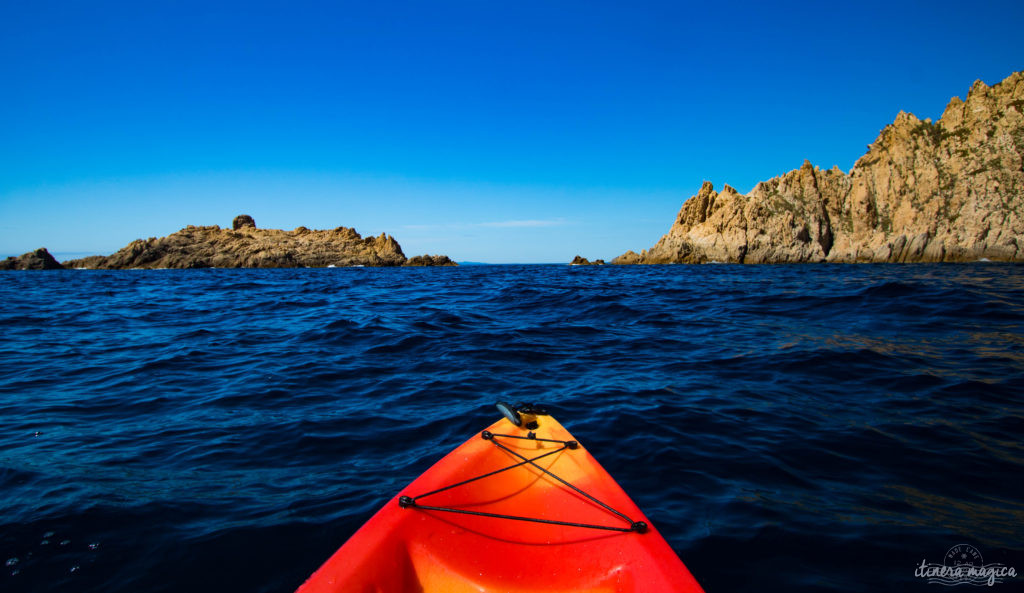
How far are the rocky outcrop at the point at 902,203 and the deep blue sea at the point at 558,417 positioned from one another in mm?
51176

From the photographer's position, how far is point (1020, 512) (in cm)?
329

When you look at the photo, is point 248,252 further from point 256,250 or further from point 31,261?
point 31,261

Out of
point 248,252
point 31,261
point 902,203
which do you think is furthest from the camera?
point 248,252

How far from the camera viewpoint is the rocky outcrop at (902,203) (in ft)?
145

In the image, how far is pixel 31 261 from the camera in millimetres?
67125

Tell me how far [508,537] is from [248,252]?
9969 centimetres

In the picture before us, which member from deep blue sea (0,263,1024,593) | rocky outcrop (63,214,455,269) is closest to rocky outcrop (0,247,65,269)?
rocky outcrop (63,214,455,269)

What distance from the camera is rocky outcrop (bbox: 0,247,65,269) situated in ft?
220

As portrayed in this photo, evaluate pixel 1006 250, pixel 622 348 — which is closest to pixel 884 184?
pixel 1006 250

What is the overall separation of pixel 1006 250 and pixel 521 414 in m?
63.3

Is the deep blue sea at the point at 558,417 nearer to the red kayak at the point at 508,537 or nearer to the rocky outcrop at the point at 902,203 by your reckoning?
the red kayak at the point at 508,537

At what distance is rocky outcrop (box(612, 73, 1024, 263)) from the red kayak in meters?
63.6

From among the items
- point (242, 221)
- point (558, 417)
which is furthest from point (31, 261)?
point (558, 417)

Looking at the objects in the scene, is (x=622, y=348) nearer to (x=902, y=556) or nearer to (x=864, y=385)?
(x=864, y=385)
